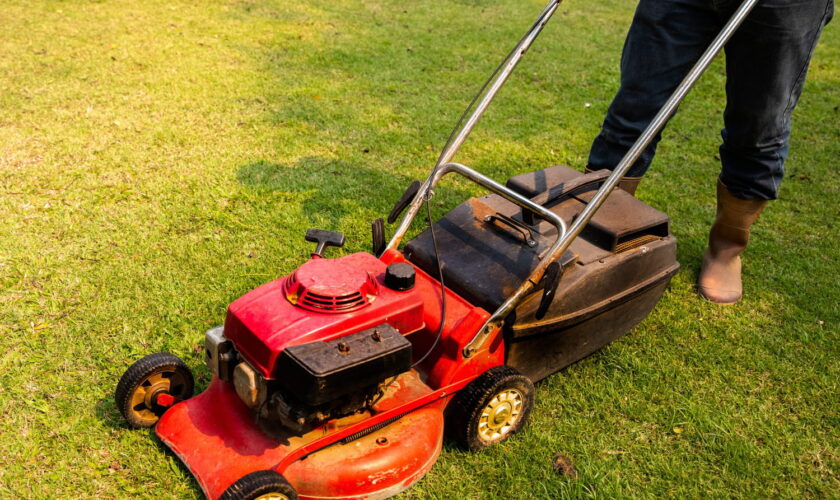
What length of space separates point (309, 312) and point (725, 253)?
207 centimetres

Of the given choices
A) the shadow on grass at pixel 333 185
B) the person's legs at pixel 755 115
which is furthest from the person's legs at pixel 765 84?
the shadow on grass at pixel 333 185

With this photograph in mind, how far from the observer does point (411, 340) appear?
88.4 inches

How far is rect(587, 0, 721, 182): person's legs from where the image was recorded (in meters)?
2.62

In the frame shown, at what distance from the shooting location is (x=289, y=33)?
6.32 meters

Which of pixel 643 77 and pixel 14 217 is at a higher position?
pixel 643 77

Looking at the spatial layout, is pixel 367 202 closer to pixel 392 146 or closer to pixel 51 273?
pixel 392 146

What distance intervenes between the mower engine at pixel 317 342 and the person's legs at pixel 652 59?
4.03ft

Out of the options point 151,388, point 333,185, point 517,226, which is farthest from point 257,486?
point 333,185

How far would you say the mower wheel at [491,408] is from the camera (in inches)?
84.4

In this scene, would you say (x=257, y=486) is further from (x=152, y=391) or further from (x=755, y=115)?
(x=755, y=115)

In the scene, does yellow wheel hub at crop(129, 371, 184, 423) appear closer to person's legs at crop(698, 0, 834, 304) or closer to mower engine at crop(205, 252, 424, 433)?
mower engine at crop(205, 252, 424, 433)

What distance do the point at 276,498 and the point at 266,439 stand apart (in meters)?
0.18

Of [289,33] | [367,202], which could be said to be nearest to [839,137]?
[367,202]

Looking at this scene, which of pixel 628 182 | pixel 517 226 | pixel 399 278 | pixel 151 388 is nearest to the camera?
pixel 399 278
